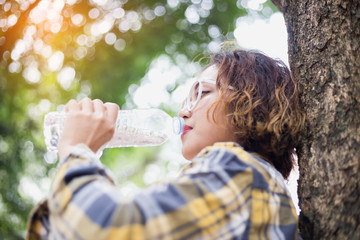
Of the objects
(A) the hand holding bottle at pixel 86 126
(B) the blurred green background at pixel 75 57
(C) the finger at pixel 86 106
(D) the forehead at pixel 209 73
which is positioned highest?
(C) the finger at pixel 86 106

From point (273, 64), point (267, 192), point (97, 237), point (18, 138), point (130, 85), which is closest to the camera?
point (97, 237)

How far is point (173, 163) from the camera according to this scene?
29.0 ft

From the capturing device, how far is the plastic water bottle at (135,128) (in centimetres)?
208

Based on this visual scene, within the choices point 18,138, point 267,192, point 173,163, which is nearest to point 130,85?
point 18,138

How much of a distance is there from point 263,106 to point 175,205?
79cm

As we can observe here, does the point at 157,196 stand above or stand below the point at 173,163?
above

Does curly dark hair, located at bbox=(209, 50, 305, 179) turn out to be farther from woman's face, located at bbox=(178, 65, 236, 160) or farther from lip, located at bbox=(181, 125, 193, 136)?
lip, located at bbox=(181, 125, 193, 136)

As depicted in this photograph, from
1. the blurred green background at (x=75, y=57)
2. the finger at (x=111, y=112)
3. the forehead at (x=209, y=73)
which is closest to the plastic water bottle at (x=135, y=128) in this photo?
the forehead at (x=209, y=73)

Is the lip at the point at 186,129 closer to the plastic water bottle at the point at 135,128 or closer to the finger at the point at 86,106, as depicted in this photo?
the plastic water bottle at the point at 135,128

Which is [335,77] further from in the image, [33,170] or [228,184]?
[33,170]

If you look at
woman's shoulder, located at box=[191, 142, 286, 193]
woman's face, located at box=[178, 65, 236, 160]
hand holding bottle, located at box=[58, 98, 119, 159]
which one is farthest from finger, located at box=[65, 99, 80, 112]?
woman's face, located at box=[178, 65, 236, 160]

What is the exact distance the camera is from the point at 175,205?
1.09 meters

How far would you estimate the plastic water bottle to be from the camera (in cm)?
208

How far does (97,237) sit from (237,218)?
394 millimetres
